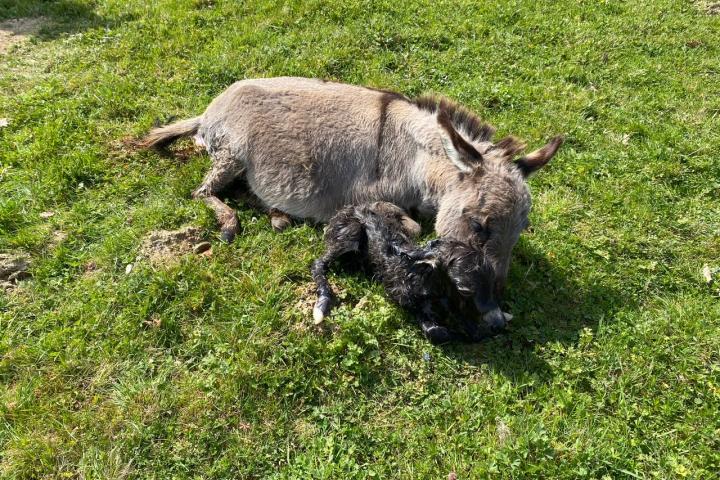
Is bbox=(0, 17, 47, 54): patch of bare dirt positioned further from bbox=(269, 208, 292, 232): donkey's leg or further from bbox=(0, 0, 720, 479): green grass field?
bbox=(269, 208, 292, 232): donkey's leg

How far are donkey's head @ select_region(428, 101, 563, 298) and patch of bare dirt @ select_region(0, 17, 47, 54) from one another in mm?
7400

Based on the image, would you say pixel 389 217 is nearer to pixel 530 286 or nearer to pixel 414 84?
pixel 530 286

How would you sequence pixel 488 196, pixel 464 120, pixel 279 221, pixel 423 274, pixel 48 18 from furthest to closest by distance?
pixel 48 18, pixel 464 120, pixel 279 221, pixel 488 196, pixel 423 274

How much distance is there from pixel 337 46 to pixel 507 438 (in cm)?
617

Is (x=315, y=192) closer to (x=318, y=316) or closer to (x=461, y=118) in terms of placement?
(x=318, y=316)

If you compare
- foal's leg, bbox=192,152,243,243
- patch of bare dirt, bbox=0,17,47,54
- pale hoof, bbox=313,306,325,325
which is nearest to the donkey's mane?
foal's leg, bbox=192,152,243,243

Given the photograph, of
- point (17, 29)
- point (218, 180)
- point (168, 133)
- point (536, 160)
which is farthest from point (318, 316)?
point (17, 29)

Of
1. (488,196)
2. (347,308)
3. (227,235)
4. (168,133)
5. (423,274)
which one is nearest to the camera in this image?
(423,274)

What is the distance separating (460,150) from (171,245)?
293 cm

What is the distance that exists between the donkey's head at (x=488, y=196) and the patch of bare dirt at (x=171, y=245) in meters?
2.34

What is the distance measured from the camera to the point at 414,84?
671cm

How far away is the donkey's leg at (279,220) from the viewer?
4.79 meters

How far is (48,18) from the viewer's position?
8242 millimetres

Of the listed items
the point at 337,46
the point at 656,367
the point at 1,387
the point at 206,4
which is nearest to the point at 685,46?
the point at 337,46
